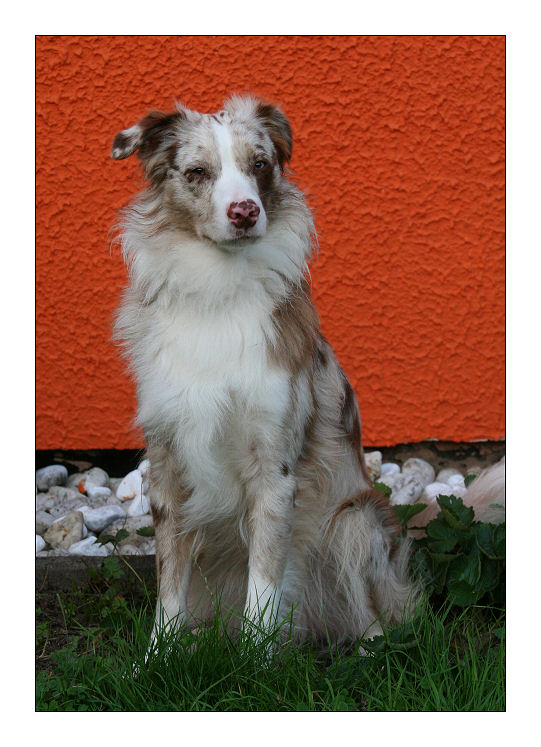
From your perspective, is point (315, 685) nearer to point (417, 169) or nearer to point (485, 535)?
point (485, 535)

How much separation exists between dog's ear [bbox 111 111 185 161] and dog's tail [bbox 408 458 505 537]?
174cm

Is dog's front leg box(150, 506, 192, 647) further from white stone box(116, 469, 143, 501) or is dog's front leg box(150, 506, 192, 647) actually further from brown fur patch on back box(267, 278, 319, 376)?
white stone box(116, 469, 143, 501)

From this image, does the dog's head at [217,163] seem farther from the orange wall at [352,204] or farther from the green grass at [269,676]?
the orange wall at [352,204]

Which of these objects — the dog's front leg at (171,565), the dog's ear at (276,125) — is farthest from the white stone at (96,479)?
the dog's ear at (276,125)

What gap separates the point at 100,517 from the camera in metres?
3.84

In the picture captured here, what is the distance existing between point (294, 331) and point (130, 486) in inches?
71.1

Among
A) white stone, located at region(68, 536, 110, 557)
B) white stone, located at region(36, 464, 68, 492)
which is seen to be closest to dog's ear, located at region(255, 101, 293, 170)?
white stone, located at region(68, 536, 110, 557)

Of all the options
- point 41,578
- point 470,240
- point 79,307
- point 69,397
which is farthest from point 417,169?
point 41,578

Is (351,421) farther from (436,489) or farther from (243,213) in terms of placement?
(436,489)

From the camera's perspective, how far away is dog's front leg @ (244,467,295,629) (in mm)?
2564

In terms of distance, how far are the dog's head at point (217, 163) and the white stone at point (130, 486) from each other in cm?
183

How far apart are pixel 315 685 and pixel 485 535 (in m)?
0.92

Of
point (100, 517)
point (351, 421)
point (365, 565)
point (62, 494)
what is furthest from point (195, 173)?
point (62, 494)

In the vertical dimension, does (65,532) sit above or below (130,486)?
below
